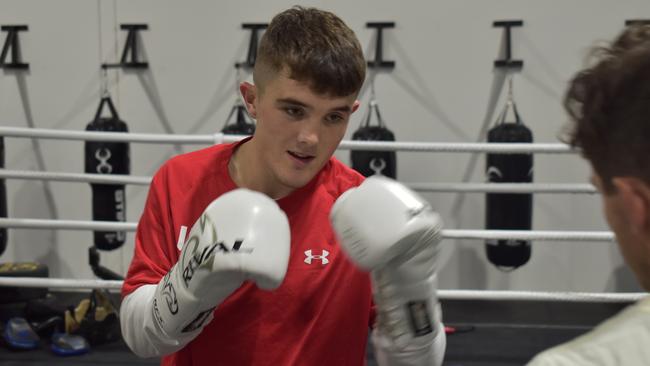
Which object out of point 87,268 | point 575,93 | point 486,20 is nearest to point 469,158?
point 486,20

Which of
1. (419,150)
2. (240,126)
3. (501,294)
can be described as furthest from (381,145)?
(240,126)

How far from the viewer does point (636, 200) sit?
0.63m

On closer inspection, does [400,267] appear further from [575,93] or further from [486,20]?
[486,20]

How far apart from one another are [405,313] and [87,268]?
2976mm

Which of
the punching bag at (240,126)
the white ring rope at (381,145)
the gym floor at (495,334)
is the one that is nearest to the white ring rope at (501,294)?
the gym floor at (495,334)

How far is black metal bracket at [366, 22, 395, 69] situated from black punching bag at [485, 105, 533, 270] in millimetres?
Result: 584

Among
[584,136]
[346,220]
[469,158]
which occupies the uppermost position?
[584,136]

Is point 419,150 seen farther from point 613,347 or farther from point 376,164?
point 613,347

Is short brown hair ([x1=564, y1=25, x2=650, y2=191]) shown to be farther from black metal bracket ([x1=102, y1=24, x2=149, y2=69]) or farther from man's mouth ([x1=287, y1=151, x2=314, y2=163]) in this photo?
black metal bracket ([x1=102, y1=24, x2=149, y2=69])

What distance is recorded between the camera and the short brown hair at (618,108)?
62cm

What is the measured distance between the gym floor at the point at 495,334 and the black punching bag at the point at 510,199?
28cm

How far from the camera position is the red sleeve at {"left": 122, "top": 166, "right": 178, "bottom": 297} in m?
1.16

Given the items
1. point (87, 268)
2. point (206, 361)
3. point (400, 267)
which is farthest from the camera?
point (87, 268)

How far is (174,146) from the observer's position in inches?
140
